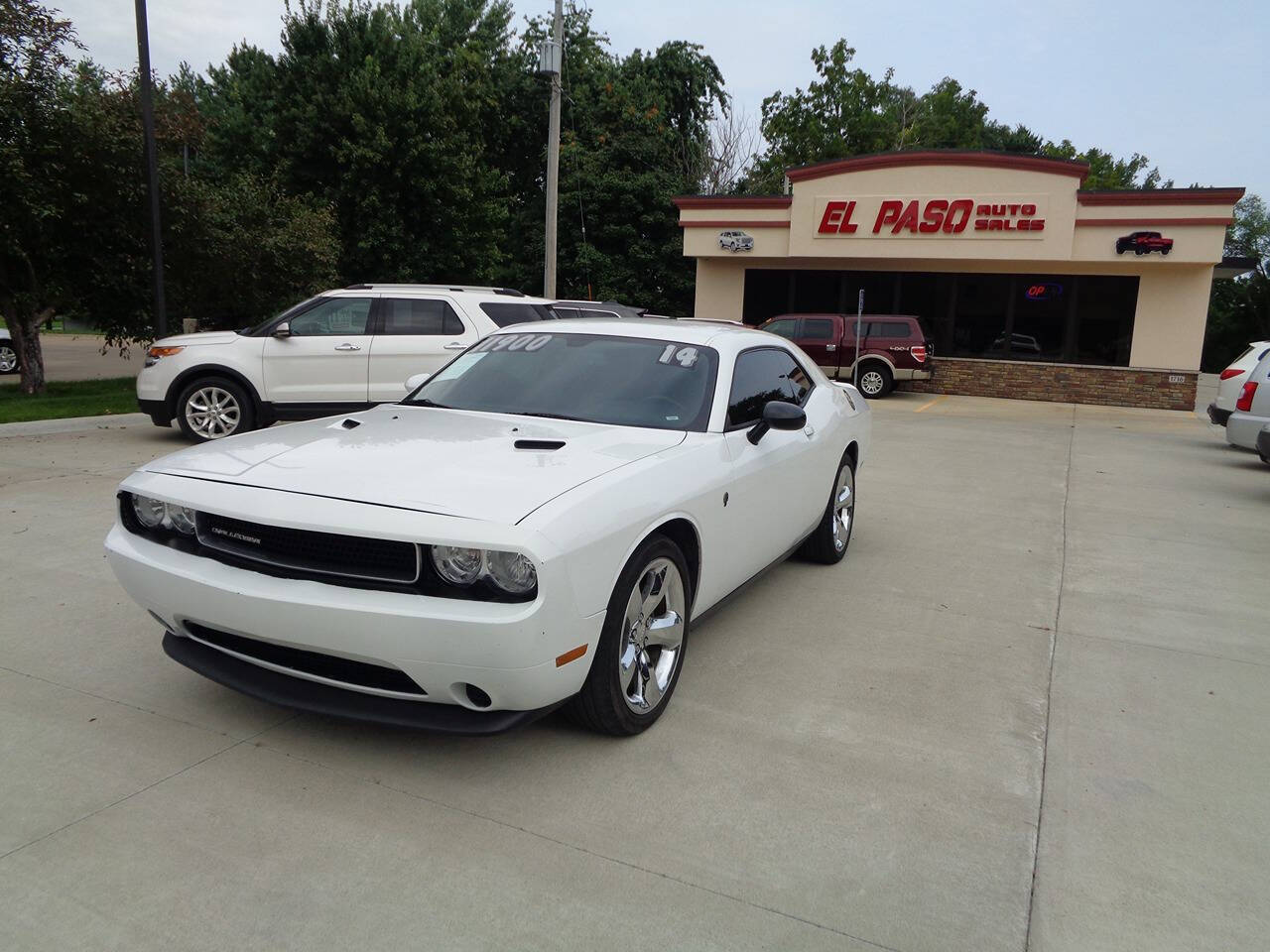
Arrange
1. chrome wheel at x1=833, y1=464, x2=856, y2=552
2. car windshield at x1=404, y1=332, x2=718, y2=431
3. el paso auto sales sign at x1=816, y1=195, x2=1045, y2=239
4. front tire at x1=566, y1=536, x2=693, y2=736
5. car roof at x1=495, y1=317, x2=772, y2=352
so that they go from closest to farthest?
1. front tire at x1=566, y1=536, x2=693, y2=736
2. car windshield at x1=404, y1=332, x2=718, y2=431
3. car roof at x1=495, y1=317, x2=772, y2=352
4. chrome wheel at x1=833, y1=464, x2=856, y2=552
5. el paso auto sales sign at x1=816, y1=195, x2=1045, y2=239

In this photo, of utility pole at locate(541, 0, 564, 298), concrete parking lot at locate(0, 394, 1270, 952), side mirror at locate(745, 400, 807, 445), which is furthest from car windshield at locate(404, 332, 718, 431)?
utility pole at locate(541, 0, 564, 298)

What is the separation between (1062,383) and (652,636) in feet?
67.3

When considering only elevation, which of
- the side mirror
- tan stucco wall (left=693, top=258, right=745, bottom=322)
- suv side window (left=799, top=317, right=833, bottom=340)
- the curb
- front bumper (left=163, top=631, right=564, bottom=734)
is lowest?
the curb

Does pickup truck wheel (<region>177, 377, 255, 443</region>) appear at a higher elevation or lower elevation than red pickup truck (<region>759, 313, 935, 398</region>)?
lower

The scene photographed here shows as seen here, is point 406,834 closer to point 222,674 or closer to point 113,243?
point 222,674

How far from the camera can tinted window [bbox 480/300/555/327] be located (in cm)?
1138

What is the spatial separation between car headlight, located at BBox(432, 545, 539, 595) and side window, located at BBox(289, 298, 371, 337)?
8368 mm

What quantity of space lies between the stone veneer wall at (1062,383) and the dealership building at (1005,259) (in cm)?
3

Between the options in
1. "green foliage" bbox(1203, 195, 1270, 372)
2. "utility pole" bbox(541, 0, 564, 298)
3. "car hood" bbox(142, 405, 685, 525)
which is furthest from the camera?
"green foliage" bbox(1203, 195, 1270, 372)

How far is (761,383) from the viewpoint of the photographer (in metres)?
5.21

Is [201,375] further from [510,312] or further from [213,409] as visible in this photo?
[510,312]

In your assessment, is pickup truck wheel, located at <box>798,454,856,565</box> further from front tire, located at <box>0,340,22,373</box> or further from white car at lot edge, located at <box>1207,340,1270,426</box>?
front tire, located at <box>0,340,22,373</box>

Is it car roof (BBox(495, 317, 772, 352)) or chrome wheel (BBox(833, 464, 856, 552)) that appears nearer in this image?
car roof (BBox(495, 317, 772, 352))

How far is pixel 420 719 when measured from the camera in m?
3.14
